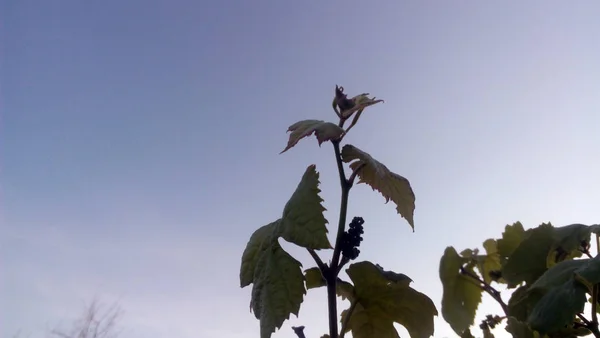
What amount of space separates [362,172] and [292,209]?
0.80 ft

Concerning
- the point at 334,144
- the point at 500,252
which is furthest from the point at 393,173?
the point at 500,252

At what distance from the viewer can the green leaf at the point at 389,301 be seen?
1.46 metres

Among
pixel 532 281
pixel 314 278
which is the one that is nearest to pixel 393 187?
pixel 314 278

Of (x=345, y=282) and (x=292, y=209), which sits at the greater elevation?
(x=292, y=209)

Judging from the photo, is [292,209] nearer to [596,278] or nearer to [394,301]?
[394,301]

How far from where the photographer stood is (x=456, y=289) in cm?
209

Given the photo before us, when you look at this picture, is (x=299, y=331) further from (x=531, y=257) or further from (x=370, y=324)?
(x=531, y=257)

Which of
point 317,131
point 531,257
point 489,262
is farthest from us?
point 489,262

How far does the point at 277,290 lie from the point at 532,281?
939mm

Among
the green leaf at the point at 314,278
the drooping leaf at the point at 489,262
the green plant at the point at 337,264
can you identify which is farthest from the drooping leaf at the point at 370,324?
the drooping leaf at the point at 489,262

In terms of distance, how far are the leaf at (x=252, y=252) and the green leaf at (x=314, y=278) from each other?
0.52 feet

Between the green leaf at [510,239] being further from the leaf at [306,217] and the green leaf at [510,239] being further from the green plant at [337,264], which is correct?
the leaf at [306,217]

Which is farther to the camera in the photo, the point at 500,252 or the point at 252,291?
the point at 500,252

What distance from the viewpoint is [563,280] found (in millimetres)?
1367
